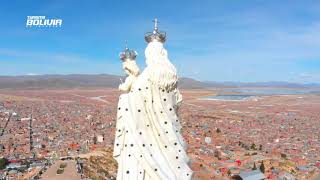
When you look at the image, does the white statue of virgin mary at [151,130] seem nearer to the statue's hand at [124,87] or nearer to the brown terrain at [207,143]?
the statue's hand at [124,87]

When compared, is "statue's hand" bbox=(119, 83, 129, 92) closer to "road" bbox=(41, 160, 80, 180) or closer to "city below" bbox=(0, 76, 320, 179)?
"road" bbox=(41, 160, 80, 180)

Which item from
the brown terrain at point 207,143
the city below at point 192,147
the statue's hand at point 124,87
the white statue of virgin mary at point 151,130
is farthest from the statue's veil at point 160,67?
the brown terrain at point 207,143

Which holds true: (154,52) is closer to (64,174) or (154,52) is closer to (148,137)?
(148,137)

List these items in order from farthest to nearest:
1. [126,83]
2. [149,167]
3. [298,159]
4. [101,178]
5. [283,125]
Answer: [283,125] → [298,159] → [101,178] → [126,83] → [149,167]

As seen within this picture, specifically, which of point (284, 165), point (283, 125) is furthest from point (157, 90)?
point (283, 125)

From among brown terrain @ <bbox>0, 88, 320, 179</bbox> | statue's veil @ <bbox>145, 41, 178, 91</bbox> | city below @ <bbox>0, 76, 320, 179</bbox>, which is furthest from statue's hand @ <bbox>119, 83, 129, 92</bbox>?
brown terrain @ <bbox>0, 88, 320, 179</bbox>

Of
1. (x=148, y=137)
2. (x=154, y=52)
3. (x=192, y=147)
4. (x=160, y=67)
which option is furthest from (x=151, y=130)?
(x=192, y=147)

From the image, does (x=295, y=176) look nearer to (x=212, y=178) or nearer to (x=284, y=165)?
(x=284, y=165)
